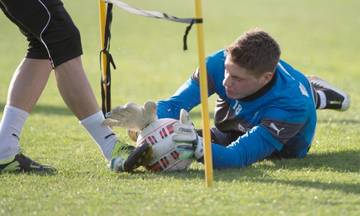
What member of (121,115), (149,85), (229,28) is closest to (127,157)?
(121,115)

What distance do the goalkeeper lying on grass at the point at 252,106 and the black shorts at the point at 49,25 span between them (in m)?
0.82

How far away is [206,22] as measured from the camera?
2094cm

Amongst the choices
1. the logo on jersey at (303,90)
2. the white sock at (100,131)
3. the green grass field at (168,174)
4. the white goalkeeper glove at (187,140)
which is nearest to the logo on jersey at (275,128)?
the green grass field at (168,174)

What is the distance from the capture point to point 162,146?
5422mm

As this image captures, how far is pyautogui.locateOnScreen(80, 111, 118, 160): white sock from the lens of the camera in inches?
225

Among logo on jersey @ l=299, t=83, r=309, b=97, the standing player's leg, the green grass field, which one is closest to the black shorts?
the standing player's leg

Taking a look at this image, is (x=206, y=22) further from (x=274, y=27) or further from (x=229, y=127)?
(x=229, y=127)

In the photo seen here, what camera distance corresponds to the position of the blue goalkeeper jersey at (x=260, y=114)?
18.1 feet

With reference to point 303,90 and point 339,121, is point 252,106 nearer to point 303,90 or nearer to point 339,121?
point 303,90

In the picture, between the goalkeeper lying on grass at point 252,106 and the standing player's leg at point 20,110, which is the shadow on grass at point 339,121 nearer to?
the goalkeeper lying on grass at point 252,106

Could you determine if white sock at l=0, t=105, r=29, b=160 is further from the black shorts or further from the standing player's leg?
the black shorts

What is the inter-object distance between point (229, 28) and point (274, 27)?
1.03m

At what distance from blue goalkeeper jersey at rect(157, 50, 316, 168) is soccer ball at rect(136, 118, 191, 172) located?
0.24 metres

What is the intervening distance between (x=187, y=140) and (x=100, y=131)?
0.80m
